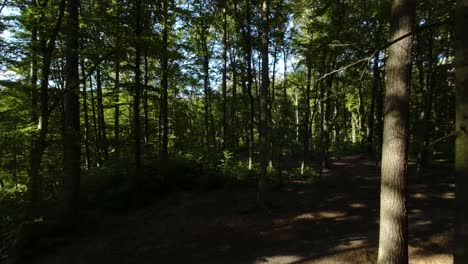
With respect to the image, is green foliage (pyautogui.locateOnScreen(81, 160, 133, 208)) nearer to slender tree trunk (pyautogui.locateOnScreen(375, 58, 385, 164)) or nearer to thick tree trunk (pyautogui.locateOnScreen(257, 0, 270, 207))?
thick tree trunk (pyautogui.locateOnScreen(257, 0, 270, 207))

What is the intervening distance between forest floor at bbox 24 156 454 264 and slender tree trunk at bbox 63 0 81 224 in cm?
102

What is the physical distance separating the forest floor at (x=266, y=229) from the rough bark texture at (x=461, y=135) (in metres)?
4.78

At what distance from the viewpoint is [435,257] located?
19.5 feet

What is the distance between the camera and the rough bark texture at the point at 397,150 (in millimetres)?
4262

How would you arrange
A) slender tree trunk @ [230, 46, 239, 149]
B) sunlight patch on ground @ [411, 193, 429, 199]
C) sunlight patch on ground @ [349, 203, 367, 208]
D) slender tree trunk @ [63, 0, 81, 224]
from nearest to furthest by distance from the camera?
1. slender tree trunk @ [63, 0, 81, 224]
2. sunlight patch on ground @ [349, 203, 367, 208]
3. sunlight patch on ground @ [411, 193, 429, 199]
4. slender tree trunk @ [230, 46, 239, 149]

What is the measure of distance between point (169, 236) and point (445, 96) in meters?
11.7

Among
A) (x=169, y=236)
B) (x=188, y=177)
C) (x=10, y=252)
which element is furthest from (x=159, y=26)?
(x=10, y=252)

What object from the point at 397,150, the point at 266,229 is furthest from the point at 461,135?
the point at 266,229

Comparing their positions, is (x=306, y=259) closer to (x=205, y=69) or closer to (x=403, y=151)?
(x=403, y=151)

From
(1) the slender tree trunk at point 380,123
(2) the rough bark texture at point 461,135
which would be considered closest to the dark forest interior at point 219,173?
(2) the rough bark texture at point 461,135

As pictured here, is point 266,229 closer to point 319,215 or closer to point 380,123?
point 319,215

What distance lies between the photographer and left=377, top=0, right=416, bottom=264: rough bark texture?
4262 millimetres

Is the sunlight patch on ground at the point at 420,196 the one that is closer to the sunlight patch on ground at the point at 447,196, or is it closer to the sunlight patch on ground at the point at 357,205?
the sunlight patch on ground at the point at 447,196

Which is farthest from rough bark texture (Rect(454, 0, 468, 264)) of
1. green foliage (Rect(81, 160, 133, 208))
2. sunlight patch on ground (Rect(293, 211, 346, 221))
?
green foliage (Rect(81, 160, 133, 208))
